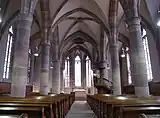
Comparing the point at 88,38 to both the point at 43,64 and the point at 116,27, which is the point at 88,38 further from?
the point at 43,64

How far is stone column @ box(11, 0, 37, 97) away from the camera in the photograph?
7.31m

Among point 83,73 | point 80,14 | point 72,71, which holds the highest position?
point 80,14

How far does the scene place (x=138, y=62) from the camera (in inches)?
316

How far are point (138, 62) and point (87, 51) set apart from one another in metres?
21.1

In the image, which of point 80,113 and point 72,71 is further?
point 72,71

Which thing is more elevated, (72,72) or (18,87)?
(72,72)

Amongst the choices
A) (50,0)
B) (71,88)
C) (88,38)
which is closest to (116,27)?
(50,0)

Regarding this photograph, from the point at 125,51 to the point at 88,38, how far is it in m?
5.71

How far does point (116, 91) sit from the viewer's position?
42.6 ft

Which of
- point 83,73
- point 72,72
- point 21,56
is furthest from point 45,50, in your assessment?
point 83,73

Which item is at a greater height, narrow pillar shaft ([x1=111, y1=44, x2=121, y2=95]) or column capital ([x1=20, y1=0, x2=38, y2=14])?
column capital ([x1=20, y1=0, x2=38, y2=14])

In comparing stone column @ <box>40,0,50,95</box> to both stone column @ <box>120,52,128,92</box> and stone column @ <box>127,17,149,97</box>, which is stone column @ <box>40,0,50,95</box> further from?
stone column @ <box>120,52,128,92</box>

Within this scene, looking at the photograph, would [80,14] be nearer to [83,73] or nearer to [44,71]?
[44,71]

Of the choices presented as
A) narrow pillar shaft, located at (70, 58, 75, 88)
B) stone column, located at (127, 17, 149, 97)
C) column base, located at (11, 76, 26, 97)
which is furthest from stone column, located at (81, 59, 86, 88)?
column base, located at (11, 76, 26, 97)
